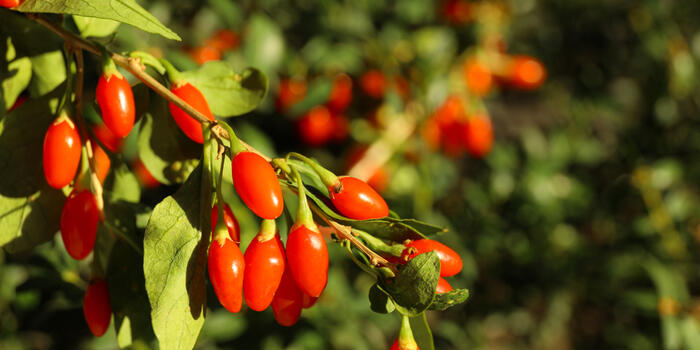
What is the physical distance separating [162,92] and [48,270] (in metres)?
0.87

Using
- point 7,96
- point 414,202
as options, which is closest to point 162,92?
point 7,96

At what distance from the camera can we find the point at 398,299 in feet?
2.31

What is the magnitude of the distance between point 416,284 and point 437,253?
0.06 m

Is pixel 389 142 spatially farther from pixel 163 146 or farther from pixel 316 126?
pixel 163 146

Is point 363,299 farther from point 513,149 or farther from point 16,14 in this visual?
point 16,14

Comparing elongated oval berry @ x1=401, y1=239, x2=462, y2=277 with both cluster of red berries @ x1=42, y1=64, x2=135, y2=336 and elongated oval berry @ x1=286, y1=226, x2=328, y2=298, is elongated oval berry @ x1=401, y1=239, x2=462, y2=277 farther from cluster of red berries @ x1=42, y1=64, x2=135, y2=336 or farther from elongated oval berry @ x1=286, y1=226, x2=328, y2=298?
cluster of red berries @ x1=42, y1=64, x2=135, y2=336

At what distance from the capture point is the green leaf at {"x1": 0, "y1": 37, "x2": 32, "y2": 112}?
85 cm

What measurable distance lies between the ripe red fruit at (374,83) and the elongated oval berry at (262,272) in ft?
4.67

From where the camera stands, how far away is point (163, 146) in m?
0.90

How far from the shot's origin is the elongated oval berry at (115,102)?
740mm

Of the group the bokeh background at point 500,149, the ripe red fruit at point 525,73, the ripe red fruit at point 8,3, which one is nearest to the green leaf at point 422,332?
the ripe red fruit at point 8,3

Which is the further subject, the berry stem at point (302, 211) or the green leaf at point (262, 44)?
the green leaf at point (262, 44)

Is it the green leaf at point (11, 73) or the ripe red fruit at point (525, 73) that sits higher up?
the green leaf at point (11, 73)

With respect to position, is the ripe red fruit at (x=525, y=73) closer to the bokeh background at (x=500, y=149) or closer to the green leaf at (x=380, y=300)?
the bokeh background at (x=500, y=149)
